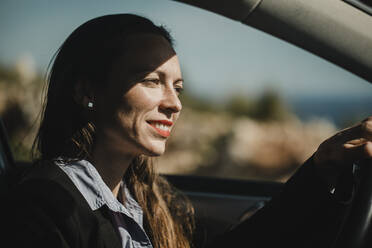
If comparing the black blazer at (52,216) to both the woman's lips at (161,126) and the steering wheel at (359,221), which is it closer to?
the woman's lips at (161,126)

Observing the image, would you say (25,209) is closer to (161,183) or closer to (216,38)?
(161,183)

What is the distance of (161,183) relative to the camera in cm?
218

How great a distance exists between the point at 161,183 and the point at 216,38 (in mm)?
14727

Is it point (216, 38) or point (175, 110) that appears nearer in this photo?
point (175, 110)

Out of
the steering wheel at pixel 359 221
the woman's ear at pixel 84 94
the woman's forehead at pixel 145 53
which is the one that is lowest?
the steering wheel at pixel 359 221

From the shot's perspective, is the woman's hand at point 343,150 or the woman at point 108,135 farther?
the woman at point 108,135

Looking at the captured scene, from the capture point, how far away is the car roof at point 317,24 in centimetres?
135

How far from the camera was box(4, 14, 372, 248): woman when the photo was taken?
1.42 metres

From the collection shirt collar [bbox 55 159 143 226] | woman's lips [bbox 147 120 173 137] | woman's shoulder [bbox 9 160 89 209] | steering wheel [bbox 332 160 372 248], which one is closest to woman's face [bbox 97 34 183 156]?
woman's lips [bbox 147 120 173 137]

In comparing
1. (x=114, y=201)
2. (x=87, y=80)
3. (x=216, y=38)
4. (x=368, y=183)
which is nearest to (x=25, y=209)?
(x=114, y=201)

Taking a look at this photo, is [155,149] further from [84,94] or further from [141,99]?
[84,94]

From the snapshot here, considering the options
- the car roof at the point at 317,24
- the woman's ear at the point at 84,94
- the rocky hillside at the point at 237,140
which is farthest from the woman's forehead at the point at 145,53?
the rocky hillside at the point at 237,140

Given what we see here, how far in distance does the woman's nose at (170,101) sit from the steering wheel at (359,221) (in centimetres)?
65

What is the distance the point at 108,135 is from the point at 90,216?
299mm
